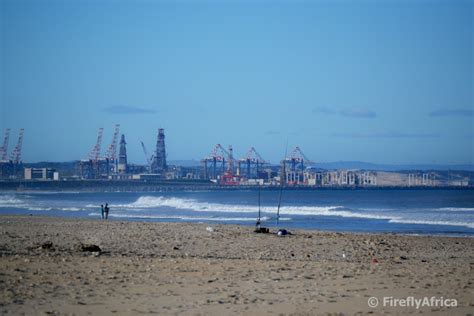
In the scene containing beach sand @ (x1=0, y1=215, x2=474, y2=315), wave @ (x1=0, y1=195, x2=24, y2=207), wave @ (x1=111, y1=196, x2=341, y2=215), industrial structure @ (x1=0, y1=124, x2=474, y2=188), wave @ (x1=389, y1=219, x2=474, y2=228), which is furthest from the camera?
industrial structure @ (x1=0, y1=124, x2=474, y2=188)

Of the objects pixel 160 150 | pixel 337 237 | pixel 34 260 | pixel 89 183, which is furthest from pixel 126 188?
pixel 34 260

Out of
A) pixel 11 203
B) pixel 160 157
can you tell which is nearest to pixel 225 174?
pixel 160 157

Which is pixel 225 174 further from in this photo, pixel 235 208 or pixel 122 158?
pixel 235 208

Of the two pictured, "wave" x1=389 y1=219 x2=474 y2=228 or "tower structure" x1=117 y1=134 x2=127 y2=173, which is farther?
"tower structure" x1=117 y1=134 x2=127 y2=173

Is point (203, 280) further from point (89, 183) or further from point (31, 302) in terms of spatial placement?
point (89, 183)

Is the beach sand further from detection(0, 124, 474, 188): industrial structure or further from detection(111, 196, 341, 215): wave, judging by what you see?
detection(0, 124, 474, 188): industrial structure

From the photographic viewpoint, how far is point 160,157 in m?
194

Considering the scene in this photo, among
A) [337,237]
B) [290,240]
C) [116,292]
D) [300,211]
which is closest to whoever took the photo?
[116,292]

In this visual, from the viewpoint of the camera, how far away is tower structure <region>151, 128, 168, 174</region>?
192 meters

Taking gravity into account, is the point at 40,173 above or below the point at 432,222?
above

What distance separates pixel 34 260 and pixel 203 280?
3255 mm

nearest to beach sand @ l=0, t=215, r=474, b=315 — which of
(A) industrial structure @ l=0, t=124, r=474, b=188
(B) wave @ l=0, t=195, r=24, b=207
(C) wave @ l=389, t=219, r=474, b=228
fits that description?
(C) wave @ l=389, t=219, r=474, b=228

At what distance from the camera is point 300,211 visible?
47.7 meters

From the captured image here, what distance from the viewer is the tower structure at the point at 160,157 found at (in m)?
192
